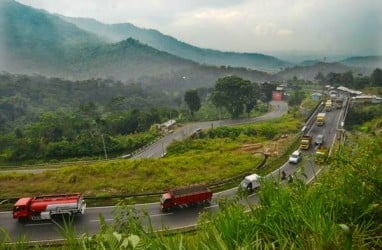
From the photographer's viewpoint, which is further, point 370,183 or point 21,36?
point 21,36

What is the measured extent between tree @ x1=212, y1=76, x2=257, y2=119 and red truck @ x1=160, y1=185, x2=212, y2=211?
47010 millimetres

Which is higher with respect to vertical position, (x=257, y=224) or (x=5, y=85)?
(x=257, y=224)

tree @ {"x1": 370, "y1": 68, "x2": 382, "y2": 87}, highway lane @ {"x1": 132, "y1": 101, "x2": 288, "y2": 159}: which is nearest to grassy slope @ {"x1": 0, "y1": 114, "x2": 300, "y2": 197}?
highway lane @ {"x1": 132, "y1": 101, "x2": 288, "y2": 159}

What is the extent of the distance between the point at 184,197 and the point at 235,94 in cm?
4829

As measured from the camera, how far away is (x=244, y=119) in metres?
66.3

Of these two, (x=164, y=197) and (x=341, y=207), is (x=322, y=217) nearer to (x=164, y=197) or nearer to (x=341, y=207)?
(x=341, y=207)

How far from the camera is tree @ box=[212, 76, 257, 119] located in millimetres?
65456

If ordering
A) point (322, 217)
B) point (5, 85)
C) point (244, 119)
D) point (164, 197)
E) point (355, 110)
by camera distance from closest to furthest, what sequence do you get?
point (322, 217)
point (164, 197)
point (355, 110)
point (244, 119)
point (5, 85)

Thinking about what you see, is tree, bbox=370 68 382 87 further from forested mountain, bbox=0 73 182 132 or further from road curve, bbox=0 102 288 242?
road curve, bbox=0 102 288 242

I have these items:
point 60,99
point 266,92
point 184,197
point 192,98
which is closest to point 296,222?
point 184,197

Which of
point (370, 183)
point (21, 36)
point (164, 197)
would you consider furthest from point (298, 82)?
point (21, 36)

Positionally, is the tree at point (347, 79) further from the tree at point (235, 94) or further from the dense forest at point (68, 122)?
the tree at point (235, 94)

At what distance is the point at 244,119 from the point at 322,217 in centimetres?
6343

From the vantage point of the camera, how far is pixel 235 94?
6575 centimetres
